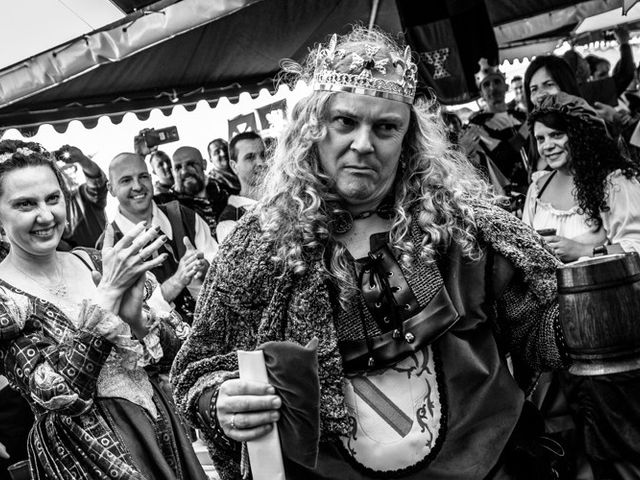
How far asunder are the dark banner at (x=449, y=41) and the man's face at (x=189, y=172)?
2425 mm

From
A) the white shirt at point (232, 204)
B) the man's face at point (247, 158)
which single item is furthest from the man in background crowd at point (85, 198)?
the man's face at point (247, 158)

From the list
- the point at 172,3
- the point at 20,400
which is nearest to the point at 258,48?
the point at 172,3

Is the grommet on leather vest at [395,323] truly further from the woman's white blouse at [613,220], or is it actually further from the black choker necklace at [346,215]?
the woman's white blouse at [613,220]

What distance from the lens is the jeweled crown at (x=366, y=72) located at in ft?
7.85

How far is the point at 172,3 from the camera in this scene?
4.91 m

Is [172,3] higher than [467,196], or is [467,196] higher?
[172,3]

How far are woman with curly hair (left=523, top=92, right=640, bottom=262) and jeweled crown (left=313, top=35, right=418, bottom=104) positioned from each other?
206 centimetres

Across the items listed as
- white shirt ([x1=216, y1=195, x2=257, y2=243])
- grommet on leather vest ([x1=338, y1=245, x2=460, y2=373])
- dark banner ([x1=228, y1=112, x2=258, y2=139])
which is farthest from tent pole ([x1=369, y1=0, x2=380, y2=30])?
grommet on leather vest ([x1=338, y1=245, x2=460, y2=373])

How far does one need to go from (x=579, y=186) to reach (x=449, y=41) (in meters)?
2.23

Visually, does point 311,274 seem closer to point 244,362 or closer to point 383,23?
point 244,362

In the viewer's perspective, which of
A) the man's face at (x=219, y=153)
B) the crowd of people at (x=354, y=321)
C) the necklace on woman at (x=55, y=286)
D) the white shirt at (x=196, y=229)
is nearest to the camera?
the crowd of people at (x=354, y=321)

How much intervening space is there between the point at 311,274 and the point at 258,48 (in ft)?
15.3

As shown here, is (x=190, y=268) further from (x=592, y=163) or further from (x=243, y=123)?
(x=243, y=123)

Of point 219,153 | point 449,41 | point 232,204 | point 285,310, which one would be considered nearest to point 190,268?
point 232,204
